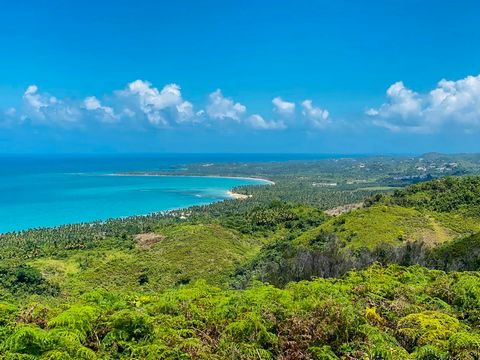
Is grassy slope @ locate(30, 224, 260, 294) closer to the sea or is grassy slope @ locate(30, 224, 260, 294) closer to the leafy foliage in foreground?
the leafy foliage in foreground

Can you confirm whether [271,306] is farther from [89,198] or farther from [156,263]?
[89,198]

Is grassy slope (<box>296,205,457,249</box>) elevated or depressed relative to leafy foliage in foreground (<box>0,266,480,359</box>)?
depressed

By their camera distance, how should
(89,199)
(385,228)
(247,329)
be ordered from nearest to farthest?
(247,329)
(385,228)
(89,199)

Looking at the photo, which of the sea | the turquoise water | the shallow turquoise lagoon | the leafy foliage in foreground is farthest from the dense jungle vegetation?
the shallow turquoise lagoon

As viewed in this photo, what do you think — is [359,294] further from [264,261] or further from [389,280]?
[264,261]

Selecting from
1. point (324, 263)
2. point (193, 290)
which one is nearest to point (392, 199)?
point (324, 263)

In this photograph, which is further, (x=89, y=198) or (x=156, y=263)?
(x=89, y=198)

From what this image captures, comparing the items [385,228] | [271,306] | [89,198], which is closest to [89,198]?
[89,198]

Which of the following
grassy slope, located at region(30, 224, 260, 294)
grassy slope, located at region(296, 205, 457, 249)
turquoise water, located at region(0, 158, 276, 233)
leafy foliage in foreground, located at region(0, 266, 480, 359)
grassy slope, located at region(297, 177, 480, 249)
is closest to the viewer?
leafy foliage in foreground, located at region(0, 266, 480, 359)

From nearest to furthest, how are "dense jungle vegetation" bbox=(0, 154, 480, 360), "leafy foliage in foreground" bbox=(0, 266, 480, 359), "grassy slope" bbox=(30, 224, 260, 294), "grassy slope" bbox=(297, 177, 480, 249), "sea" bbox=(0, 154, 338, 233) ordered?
"leafy foliage in foreground" bbox=(0, 266, 480, 359) < "dense jungle vegetation" bbox=(0, 154, 480, 360) < "grassy slope" bbox=(30, 224, 260, 294) < "grassy slope" bbox=(297, 177, 480, 249) < "sea" bbox=(0, 154, 338, 233)
